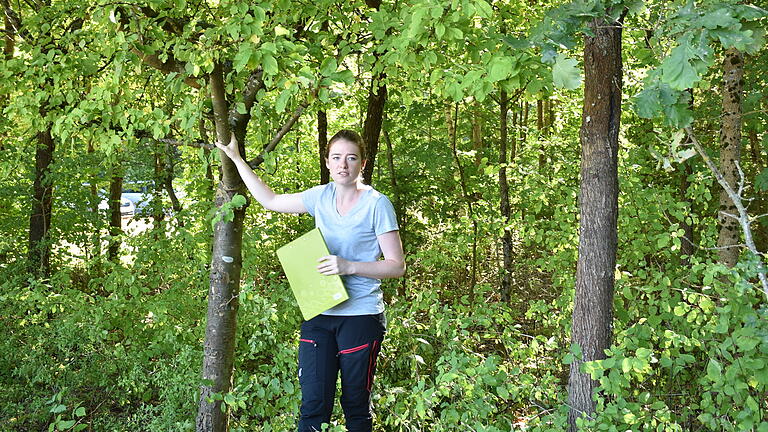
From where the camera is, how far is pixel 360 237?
10.5 ft

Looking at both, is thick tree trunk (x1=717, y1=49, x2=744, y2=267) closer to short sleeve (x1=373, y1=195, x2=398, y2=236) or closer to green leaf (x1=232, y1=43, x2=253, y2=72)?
short sleeve (x1=373, y1=195, x2=398, y2=236)

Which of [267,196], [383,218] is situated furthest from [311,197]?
[383,218]

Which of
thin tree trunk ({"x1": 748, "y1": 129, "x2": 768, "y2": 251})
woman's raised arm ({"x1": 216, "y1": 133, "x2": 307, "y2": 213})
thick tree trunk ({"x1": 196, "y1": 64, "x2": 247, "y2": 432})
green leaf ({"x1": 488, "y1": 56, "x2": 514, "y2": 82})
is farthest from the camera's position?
thin tree trunk ({"x1": 748, "y1": 129, "x2": 768, "y2": 251})

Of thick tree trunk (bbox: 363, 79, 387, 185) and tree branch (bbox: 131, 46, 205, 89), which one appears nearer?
tree branch (bbox: 131, 46, 205, 89)

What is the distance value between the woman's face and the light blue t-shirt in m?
0.13

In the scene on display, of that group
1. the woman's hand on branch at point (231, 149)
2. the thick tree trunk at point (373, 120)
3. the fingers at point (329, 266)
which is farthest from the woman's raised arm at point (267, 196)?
the thick tree trunk at point (373, 120)

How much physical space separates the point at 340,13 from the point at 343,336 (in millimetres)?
2217

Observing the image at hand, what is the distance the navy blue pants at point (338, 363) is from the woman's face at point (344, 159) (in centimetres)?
73

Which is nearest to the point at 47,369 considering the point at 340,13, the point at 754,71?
the point at 340,13

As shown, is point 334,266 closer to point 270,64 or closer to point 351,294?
point 351,294

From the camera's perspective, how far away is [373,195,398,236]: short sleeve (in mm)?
3113

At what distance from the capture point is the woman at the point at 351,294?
3.13m

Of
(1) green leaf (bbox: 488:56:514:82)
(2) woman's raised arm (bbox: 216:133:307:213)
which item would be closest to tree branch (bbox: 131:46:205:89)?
(2) woman's raised arm (bbox: 216:133:307:213)

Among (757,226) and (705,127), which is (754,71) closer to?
(705,127)
